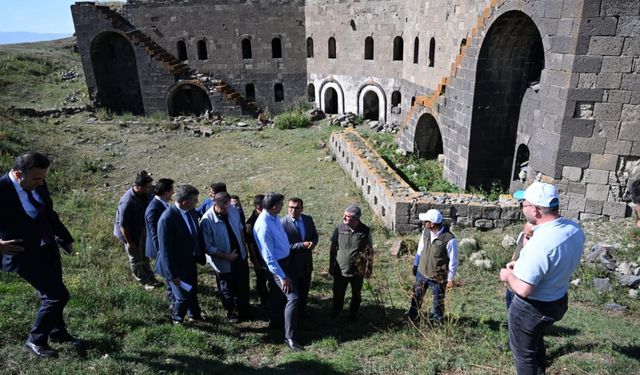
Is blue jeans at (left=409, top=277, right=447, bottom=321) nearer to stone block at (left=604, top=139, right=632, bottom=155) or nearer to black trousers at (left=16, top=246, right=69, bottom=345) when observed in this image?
black trousers at (left=16, top=246, right=69, bottom=345)

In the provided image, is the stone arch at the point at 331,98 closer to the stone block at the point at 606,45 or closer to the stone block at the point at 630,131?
the stone block at the point at 606,45

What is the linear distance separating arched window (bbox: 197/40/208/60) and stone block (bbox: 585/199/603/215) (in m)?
19.2

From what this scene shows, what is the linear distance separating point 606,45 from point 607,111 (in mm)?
1064

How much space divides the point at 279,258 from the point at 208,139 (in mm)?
13871

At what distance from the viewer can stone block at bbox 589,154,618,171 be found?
7.32 m

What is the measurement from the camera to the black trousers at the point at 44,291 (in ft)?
12.5

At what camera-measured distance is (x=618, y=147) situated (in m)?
7.23

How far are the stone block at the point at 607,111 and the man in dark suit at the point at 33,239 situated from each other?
26.0 feet

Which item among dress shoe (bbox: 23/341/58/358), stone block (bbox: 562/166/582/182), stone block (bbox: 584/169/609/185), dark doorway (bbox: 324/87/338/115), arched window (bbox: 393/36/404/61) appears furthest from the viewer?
dark doorway (bbox: 324/87/338/115)

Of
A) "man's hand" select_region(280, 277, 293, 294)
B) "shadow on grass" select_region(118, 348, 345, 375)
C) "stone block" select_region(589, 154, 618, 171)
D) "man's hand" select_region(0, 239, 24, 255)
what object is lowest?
"shadow on grass" select_region(118, 348, 345, 375)

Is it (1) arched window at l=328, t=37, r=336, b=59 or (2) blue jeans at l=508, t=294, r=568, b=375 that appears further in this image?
(1) arched window at l=328, t=37, r=336, b=59

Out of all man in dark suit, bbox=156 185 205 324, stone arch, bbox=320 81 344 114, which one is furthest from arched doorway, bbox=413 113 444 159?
man in dark suit, bbox=156 185 205 324

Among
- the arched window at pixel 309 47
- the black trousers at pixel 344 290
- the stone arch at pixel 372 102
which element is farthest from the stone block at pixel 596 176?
the arched window at pixel 309 47

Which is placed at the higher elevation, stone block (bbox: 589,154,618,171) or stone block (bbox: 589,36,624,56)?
stone block (bbox: 589,36,624,56)
